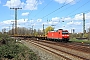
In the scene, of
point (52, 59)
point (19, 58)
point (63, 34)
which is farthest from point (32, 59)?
point (63, 34)

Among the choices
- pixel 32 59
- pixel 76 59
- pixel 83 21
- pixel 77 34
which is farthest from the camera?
pixel 77 34

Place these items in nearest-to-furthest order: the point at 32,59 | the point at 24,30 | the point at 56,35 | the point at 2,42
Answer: the point at 32,59, the point at 2,42, the point at 56,35, the point at 24,30

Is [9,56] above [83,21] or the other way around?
the other way around

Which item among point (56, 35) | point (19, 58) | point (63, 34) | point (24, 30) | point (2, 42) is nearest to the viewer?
point (19, 58)

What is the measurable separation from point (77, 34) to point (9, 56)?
97073 millimetres

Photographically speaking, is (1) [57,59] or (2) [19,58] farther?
(1) [57,59]

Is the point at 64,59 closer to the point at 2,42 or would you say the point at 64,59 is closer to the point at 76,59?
the point at 76,59

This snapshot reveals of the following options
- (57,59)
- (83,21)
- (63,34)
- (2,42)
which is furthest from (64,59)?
(83,21)

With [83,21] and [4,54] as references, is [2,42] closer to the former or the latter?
[4,54]

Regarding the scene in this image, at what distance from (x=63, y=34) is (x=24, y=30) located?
11553 cm

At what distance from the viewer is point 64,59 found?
1861 centimetres

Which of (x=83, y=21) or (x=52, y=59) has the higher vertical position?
(x=83, y=21)

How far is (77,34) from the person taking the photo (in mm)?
111562

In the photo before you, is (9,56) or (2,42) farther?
(2,42)
